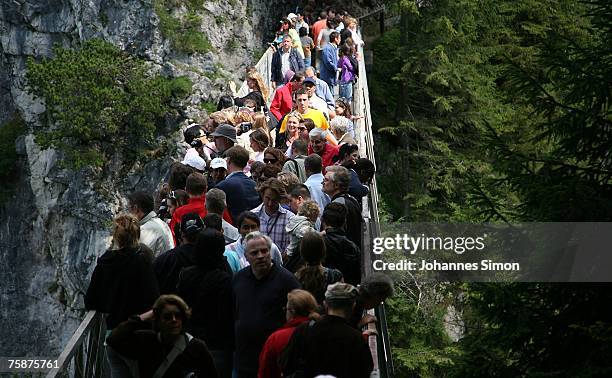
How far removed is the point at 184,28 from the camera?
3897cm

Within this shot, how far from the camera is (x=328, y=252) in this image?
981cm

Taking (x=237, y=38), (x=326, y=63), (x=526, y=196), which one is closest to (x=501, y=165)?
(x=526, y=196)

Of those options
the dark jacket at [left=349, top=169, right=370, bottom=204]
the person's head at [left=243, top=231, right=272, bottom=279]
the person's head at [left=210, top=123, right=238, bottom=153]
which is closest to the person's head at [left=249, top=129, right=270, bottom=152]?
the person's head at [left=210, top=123, right=238, bottom=153]

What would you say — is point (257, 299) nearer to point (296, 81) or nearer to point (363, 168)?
point (363, 168)

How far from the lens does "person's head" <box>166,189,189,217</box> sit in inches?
437

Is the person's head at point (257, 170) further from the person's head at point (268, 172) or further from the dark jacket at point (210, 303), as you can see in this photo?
the dark jacket at point (210, 303)

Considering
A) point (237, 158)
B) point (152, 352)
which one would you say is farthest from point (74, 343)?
point (237, 158)

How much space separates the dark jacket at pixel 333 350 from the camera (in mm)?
7477

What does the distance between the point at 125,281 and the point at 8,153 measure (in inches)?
1607

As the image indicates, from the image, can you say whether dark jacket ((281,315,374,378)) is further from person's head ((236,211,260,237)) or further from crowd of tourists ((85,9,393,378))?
person's head ((236,211,260,237))

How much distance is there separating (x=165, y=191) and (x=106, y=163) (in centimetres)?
2797

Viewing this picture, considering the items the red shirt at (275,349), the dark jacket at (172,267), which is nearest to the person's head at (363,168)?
the dark jacket at (172,267)

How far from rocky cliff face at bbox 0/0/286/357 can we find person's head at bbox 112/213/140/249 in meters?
28.7

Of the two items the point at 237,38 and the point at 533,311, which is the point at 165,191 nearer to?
the point at 533,311
